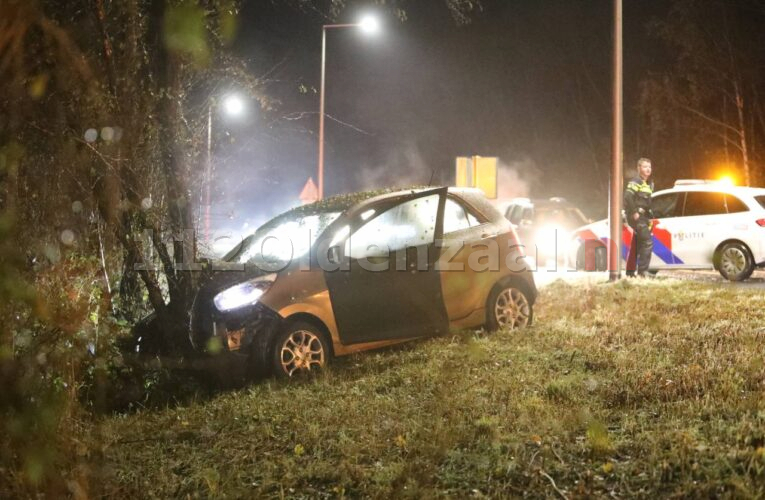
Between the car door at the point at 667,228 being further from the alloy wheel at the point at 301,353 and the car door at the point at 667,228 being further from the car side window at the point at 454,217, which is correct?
the alloy wheel at the point at 301,353

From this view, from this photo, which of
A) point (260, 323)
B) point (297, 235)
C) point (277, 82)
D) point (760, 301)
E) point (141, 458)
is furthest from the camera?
point (277, 82)

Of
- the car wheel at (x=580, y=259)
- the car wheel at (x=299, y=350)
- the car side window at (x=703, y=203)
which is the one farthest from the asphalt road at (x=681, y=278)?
the car wheel at (x=299, y=350)

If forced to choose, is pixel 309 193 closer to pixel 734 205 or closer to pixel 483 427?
pixel 734 205

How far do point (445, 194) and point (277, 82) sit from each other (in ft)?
15.8

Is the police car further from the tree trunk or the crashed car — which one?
the tree trunk

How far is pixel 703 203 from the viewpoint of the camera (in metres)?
12.3

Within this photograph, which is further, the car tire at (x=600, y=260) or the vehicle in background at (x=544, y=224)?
the vehicle in background at (x=544, y=224)

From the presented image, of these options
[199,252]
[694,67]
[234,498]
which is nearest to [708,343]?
[234,498]

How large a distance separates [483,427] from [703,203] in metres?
8.96

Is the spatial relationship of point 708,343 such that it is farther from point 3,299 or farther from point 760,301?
point 3,299

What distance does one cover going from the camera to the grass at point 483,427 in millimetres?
3951

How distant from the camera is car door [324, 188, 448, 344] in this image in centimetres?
687

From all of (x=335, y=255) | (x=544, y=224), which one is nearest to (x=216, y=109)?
(x=335, y=255)

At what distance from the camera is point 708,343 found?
256 inches
